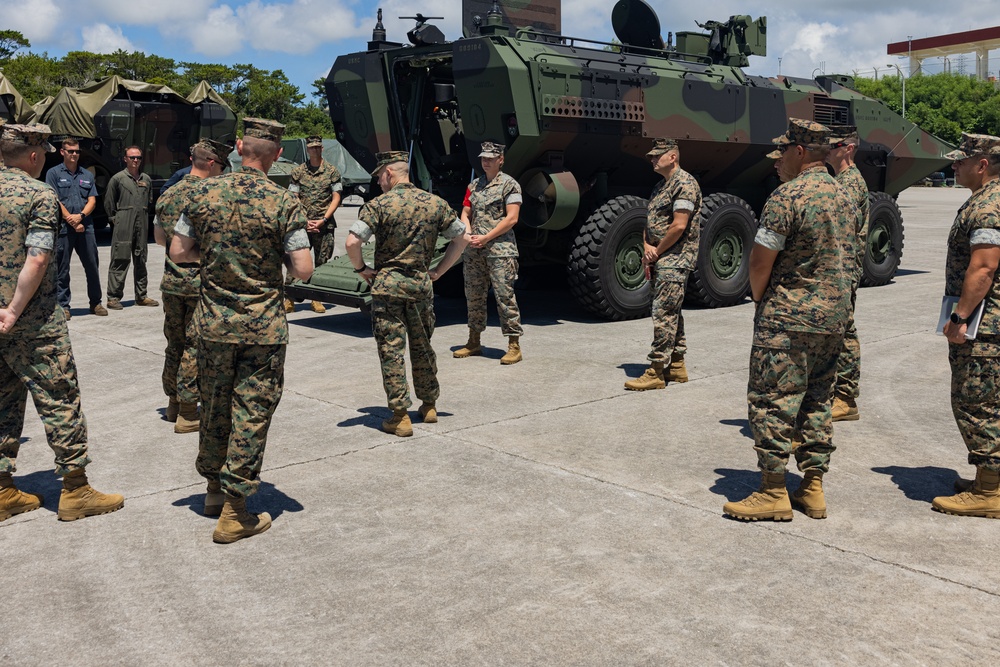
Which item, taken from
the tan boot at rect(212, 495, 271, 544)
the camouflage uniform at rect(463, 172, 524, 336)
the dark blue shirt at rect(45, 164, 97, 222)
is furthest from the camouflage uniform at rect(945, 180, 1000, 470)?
the dark blue shirt at rect(45, 164, 97, 222)

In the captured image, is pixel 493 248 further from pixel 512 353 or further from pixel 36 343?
pixel 36 343

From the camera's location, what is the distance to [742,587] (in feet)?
11.6

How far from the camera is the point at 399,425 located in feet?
18.1

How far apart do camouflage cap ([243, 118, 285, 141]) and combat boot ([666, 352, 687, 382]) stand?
11.6 feet

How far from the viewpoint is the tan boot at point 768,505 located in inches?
165

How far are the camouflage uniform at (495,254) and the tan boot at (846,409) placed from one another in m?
2.45

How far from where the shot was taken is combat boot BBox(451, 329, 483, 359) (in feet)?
25.5

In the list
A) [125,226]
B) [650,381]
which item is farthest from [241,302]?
[125,226]

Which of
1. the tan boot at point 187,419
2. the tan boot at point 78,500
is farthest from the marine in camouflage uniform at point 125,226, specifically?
the tan boot at point 78,500

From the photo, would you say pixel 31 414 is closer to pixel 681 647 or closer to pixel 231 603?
pixel 231 603

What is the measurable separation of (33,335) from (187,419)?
65.9 inches

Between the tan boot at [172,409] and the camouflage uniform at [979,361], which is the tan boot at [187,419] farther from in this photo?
the camouflage uniform at [979,361]

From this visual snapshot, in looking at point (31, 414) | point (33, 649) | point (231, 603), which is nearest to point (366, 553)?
point (231, 603)

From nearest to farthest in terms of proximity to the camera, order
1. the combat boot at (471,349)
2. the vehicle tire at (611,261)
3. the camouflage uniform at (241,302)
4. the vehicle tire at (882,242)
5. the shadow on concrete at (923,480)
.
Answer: the camouflage uniform at (241,302) < the shadow on concrete at (923,480) < the combat boot at (471,349) < the vehicle tire at (611,261) < the vehicle tire at (882,242)
